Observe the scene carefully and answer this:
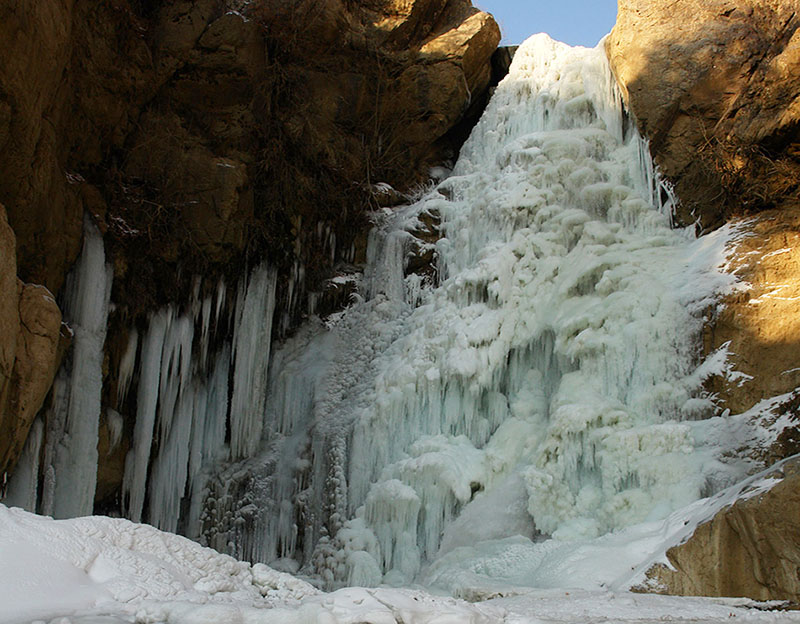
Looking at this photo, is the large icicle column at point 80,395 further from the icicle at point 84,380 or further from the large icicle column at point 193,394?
the large icicle column at point 193,394

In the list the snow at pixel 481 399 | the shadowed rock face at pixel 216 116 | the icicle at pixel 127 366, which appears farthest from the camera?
the icicle at pixel 127 366

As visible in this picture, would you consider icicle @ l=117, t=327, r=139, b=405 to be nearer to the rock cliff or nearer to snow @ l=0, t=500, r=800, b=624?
snow @ l=0, t=500, r=800, b=624

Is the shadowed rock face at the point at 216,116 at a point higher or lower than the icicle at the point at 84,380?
higher

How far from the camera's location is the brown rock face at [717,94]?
9.36 m

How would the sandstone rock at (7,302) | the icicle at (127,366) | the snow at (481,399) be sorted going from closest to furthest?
the sandstone rock at (7,302), the snow at (481,399), the icicle at (127,366)

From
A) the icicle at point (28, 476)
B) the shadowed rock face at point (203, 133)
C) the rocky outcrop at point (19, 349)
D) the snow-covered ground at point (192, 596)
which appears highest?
the shadowed rock face at point (203, 133)

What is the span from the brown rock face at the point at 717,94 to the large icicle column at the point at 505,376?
52 centimetres

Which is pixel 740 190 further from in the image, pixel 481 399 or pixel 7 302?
pixel 7 302

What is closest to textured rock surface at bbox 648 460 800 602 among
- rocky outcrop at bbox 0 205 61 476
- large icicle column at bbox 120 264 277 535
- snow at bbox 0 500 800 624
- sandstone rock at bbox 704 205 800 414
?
snow at bbox 0 500 800 624

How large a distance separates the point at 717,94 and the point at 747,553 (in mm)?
6845

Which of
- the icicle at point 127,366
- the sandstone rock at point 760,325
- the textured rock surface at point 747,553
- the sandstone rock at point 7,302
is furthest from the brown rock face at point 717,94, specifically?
the sandstone rock at point 7,302

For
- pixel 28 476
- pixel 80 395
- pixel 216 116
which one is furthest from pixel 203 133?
pixel 28 476

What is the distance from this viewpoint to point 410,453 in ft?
32.6

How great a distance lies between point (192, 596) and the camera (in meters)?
3.85
